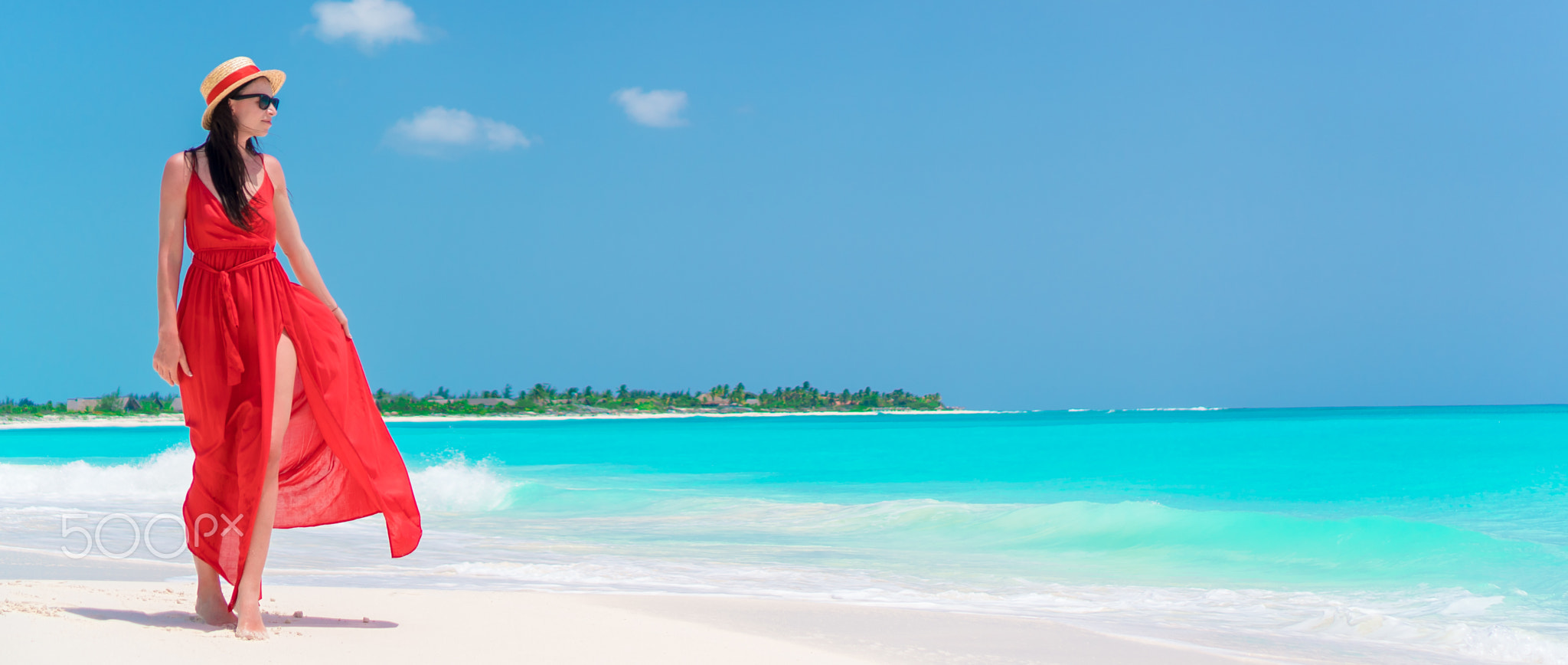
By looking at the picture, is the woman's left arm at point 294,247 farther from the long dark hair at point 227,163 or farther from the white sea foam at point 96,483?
the white sea foam at point 96,483

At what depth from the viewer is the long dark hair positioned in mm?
3031

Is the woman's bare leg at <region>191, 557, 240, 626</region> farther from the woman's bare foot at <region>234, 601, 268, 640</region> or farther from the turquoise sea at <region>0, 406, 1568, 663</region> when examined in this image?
the turquoise sea at <region>0, 406, 1568, 663</region>

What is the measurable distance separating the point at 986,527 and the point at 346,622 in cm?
772

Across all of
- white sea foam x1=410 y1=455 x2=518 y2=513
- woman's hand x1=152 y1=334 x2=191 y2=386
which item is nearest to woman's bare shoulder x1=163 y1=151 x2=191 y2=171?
woman's hand x1=152 y1=334 x2=191 y2=386

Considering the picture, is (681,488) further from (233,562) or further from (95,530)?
(233,562)

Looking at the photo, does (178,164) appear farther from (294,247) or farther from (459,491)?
(459,491)

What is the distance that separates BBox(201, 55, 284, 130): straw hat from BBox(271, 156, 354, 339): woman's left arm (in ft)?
0.75

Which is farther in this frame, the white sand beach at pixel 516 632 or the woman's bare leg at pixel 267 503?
the woman's bare leg at pixel 267 503

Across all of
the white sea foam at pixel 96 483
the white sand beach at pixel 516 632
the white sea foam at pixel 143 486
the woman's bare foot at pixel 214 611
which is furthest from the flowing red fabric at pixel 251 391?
the white sea foam at pixel 96 483

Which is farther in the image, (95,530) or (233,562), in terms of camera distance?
(95,530)

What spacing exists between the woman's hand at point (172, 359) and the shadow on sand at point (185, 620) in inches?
28.6

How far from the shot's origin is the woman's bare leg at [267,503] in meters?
3.00

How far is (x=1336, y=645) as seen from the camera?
16.9ft

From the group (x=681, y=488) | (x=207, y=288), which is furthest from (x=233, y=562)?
(x=681, y=488)
